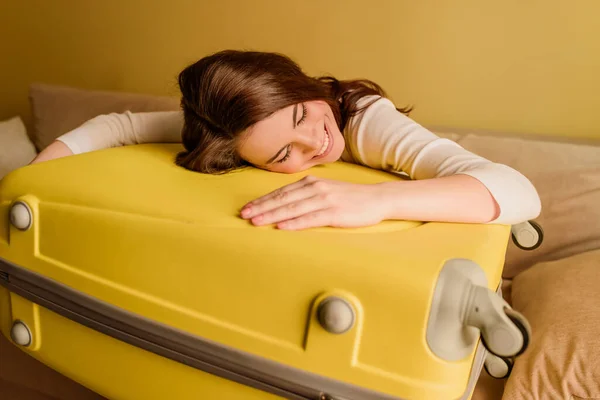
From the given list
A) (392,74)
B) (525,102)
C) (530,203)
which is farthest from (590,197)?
(392,74)

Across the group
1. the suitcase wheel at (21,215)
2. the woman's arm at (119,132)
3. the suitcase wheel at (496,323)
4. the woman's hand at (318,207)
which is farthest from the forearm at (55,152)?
the suitcase wheel at (496,323)

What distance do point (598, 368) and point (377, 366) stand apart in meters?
0.36

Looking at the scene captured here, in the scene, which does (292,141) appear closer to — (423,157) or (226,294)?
(423,157)

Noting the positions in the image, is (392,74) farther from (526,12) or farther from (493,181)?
(493,181)

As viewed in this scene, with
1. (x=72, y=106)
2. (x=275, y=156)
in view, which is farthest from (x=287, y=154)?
(x=72, y=106)

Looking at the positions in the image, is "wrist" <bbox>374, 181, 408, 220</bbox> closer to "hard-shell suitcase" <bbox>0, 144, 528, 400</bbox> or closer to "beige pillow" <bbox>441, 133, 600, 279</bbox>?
"hard-shell suitcase" <bbox>0, 144, 528, 400</bbox>

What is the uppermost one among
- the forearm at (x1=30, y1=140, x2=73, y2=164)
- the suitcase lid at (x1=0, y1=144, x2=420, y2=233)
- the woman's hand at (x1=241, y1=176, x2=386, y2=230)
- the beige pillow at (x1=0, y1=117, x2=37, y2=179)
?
the woman's hand at (x1=241, y1=176, x2=386, y2=230)

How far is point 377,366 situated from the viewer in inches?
19.3

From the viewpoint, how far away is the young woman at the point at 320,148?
1.94 feet

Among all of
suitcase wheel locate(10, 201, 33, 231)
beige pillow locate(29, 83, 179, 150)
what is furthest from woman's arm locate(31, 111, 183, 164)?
beige pillow locate(29, 83, 179, 150)

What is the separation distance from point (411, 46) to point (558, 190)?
52 cm

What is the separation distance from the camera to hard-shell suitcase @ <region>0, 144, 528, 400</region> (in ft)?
1.56

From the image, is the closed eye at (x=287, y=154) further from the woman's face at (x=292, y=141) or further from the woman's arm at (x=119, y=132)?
the woman's arm at (x=119, y=132)

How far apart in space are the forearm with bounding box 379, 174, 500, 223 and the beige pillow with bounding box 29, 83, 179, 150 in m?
0.96
